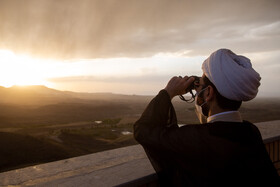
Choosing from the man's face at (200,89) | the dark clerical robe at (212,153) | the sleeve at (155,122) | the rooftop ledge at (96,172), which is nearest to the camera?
the dark clerical robe at (212,153)

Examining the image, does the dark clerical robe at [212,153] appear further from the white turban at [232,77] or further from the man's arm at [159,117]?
the white turban at [232,77]

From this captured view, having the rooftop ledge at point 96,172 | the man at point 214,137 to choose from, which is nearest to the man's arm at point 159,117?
the man at point 214,137

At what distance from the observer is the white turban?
57.3 inches

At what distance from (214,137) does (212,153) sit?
86 millimetres

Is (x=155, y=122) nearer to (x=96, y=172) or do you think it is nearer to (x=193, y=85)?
(x=193, y=85)

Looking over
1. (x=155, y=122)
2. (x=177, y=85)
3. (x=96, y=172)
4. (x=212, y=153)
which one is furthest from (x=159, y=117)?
(x=96, y=172)

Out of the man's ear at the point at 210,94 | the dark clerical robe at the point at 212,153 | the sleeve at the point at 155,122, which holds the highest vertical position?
the man's ear at the point at 210,94

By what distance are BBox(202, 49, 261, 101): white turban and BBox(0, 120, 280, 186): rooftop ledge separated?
3.02 feet

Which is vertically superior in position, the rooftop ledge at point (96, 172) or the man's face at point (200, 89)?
the man's face at point (200, 89)

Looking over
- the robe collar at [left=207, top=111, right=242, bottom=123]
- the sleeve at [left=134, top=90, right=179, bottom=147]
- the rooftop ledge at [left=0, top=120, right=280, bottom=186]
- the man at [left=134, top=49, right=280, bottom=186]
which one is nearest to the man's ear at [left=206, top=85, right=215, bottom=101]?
the man at [left=134, top=49, right=280, bottom=186]

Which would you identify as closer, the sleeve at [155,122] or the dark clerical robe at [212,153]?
the dark clerical robe at [212,153]

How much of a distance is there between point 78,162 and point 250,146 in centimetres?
199

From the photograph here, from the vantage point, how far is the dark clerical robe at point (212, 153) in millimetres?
1312

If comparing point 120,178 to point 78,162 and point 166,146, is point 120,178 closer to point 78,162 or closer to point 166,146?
point 166,146
